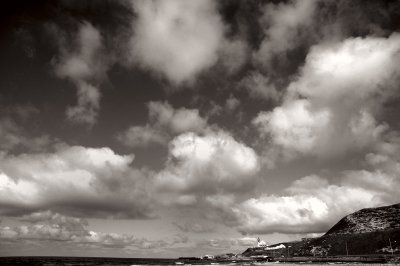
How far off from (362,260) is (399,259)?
15.0 m

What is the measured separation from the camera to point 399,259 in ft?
488

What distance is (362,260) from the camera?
15638 cm
